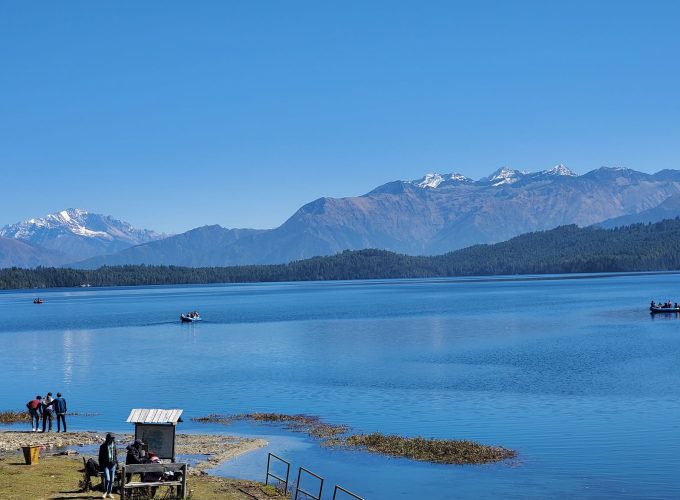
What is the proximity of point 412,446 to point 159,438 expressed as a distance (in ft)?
45.2

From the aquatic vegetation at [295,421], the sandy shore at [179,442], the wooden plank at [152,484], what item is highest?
the wooden plank at [152,484]

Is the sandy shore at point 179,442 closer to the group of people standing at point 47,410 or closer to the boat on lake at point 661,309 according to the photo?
the group of people standing at point 47,410

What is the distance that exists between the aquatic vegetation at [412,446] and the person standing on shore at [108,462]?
50.1 feet

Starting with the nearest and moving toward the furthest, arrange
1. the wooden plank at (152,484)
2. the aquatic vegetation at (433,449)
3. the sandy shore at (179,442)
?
1. the wooden plank at (152,484)
2. the aquatic vegetation at (433,449)
3. the sandy shore at (179,442)

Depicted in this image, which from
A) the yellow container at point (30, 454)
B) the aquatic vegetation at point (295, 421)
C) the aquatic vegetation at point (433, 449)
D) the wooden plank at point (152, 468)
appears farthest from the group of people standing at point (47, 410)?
the wooden plank at point (152, 468)

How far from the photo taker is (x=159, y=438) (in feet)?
111

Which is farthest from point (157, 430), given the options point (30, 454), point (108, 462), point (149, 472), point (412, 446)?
point (412, 446)

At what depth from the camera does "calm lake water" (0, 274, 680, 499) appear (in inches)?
1473

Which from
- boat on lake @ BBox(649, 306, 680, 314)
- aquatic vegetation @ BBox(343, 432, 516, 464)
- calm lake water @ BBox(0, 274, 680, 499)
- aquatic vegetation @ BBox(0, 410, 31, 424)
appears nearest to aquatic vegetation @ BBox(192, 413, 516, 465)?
aquatic vegetation @ BBox(343, 432, 516, 464)

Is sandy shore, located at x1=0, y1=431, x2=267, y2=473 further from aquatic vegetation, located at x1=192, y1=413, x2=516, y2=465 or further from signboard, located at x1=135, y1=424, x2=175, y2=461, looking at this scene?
signboard, located at x1=135, y1=424, x2=175, y2=461

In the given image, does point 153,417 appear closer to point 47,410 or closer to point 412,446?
point 412,446

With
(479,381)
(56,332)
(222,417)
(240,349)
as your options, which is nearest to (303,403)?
(222,417)

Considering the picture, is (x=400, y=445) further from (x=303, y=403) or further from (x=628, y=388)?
(x=628, y=388)

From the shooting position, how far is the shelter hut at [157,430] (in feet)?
110
